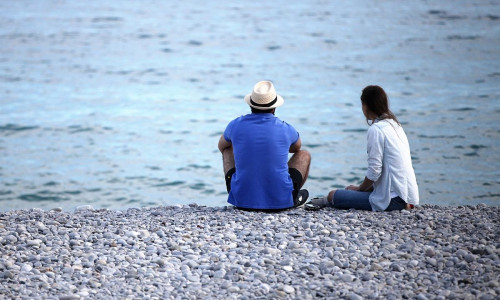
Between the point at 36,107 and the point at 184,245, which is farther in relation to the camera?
the point at 36,107

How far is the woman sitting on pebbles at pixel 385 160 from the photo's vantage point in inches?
301

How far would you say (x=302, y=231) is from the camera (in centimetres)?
714

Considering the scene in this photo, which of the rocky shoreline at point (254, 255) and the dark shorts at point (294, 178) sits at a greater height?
the dark shorts at point (294, 178)

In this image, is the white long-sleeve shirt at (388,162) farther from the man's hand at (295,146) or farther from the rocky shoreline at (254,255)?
the man's hand at (295,146)

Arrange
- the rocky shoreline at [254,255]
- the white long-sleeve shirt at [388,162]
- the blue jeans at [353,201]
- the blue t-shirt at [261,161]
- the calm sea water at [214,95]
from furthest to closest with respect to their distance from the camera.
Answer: the calm sea water at [214,95]
the blue jeans at [353,201]
the blue t-shirt at [261,161]
the white long-sleeve shirt at [388,162]
the rocky shoreline at [254,255]

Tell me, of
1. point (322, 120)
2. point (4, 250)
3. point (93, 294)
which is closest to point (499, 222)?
point (93, 294)

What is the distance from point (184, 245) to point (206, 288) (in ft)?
3.53

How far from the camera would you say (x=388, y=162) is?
7.68 metres

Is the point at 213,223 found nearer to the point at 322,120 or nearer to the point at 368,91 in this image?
the point at 368,91

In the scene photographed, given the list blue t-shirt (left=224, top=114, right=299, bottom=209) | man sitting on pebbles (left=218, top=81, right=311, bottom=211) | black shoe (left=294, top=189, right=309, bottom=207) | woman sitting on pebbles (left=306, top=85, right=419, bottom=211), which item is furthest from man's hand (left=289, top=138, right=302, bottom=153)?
woman sitting on pebbles (left=306, top=85, right=419, bottom=211)

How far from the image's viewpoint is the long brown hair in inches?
302

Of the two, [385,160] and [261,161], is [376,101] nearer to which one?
[385,160]

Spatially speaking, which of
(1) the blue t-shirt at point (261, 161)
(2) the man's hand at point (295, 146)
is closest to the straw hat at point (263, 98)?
(1) the blue t-shirt at point (261, 161)

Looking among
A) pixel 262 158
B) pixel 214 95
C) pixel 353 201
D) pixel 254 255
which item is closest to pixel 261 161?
pixel 262 158
